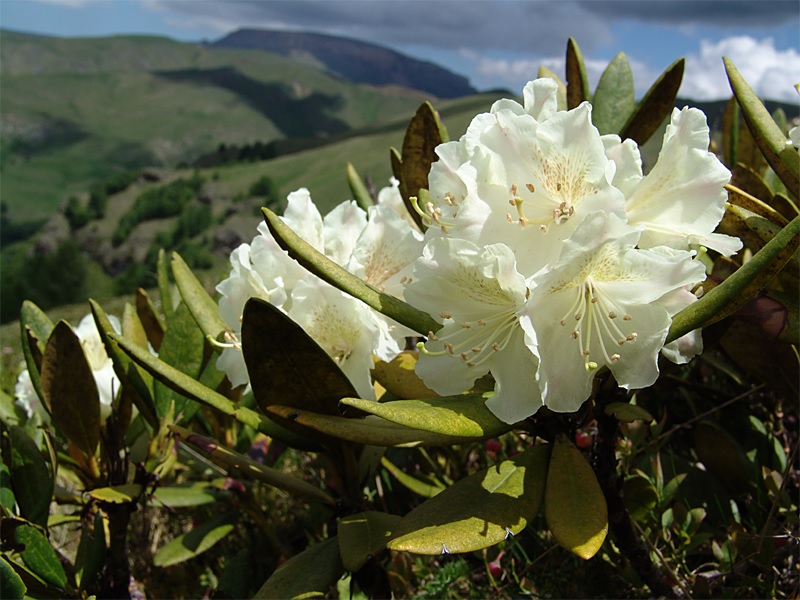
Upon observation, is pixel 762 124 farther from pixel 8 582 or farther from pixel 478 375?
pixel 8 582

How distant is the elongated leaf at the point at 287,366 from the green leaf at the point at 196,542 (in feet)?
2.55

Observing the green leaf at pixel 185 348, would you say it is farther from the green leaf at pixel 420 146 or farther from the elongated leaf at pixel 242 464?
the green leaf at pixel 420 146

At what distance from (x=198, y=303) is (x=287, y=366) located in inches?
17.5

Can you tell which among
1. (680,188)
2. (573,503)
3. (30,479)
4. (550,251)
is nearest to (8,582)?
(30,479)

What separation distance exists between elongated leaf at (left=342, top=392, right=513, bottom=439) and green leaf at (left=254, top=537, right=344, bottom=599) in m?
Result: 0.51

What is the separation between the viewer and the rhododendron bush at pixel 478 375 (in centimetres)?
119

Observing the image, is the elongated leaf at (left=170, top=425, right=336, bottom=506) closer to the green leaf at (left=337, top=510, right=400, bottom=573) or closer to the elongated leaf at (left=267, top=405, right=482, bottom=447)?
the green leaf at (left=337, top=510, right=400, bottom=573)

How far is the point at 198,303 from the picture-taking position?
1.72m

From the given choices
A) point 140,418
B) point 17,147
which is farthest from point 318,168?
point 140,418

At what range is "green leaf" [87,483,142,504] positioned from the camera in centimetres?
160

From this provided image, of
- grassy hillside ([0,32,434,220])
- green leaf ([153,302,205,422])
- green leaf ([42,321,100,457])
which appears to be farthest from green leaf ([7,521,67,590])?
grassy hillside ([0,32,434,220])

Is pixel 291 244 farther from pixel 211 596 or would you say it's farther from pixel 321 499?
pixel 211 596

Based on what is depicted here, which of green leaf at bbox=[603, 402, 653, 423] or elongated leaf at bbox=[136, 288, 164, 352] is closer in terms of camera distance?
green leaf at bbox=[603, 402, 653, 423]

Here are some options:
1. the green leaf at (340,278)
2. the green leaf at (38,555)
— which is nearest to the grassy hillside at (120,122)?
the green leaf at (38,555)
